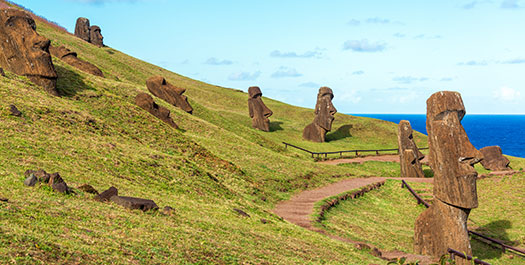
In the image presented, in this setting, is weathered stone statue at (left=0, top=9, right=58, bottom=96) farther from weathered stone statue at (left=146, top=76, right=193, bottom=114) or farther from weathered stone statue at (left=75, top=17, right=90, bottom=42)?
weathered stone statue at (left=75, top=17, right=90, bottom=42)

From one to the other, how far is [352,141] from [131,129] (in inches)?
1492

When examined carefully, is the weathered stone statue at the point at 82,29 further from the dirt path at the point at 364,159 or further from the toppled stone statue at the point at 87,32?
the dirt path at the point at 364,159

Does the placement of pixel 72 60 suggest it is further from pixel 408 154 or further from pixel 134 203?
pixel 134 203

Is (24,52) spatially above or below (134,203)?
above

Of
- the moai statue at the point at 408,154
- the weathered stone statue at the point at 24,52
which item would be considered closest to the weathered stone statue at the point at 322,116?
the moai statue at the point at 408,154

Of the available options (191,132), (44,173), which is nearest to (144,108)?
(191,132)

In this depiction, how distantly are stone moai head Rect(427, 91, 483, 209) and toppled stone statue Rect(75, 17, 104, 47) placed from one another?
74279mm

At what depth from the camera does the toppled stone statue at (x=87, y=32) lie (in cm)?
8238

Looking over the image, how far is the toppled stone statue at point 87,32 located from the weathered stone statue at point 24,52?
2054 inches

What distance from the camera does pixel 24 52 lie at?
31328mm

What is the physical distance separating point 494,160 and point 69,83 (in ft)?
124

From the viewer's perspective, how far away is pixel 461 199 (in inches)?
761

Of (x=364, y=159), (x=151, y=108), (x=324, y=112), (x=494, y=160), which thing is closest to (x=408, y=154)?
(x=364, y=159)

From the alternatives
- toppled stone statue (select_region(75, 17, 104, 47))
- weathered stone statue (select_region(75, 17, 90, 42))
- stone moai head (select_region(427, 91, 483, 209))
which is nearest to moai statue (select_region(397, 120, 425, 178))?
stone moai head (select_region(427, 91, 483, 209))
